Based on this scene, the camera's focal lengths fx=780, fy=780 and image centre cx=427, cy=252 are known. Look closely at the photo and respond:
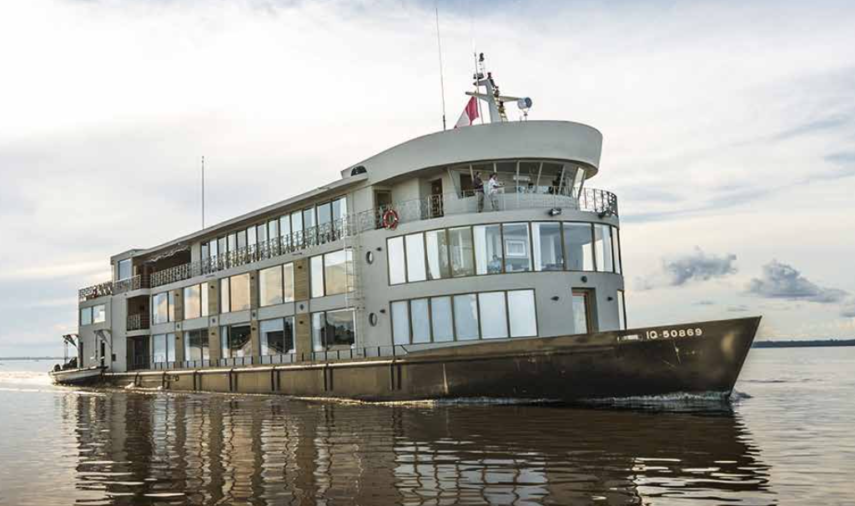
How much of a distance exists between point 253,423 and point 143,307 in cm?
2843

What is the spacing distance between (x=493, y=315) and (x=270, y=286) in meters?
12.6

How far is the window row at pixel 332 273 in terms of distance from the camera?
1112 inches

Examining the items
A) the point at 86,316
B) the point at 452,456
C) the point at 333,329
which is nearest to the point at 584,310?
the point at 333,329

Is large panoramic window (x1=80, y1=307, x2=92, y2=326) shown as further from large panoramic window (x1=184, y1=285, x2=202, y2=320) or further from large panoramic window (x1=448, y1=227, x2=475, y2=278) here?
large panoramic window (x1=448, y1=227, x2=475, y2=278)

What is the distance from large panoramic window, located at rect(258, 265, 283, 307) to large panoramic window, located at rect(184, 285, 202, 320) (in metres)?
6.30

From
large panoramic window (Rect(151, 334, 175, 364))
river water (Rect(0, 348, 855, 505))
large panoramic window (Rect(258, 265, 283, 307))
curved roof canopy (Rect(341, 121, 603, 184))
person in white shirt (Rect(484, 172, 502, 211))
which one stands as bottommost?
river water (Rect(0, 348, 855, 505))

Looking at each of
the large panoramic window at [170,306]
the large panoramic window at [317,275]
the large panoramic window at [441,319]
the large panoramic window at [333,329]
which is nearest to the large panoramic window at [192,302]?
the large panoramic window at [170,306]

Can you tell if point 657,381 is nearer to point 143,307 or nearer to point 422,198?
point 422,198

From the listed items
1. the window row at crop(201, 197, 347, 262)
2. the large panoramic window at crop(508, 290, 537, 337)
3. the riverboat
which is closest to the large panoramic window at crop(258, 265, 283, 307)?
the riverboat

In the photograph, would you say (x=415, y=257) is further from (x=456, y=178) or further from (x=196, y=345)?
(x=196, y=345)

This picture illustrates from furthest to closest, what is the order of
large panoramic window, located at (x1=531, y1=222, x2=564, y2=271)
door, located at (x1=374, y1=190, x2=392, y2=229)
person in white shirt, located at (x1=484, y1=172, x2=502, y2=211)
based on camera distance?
1. door, located at (x1=374, y1=190, x2=392, y2=229)
2. person in white shirt, located at (x1=484, y1=172, x2=502, y2=211)
3. large panoramic window, located at (x1=531, y1=222, x2=564, y2=271)

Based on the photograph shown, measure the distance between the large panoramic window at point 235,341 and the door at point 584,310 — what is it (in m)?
15.8

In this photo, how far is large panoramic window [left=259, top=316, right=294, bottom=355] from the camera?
31.7 m

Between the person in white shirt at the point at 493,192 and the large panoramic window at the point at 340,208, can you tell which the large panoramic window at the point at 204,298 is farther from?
the person in white shirt at the point at 493,192
